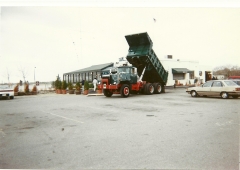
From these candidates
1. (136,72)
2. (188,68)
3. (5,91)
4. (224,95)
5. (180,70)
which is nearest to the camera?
(224,95)

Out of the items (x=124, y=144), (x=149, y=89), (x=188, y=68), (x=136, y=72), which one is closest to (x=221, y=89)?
(x=149, y=89)

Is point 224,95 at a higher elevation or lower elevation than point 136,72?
lower

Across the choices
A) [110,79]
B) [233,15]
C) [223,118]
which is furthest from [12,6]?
[110,79]

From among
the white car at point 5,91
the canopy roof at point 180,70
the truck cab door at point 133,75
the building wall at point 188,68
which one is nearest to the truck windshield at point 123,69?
the truck cab door at point 133,75

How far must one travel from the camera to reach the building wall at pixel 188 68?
3456 cm

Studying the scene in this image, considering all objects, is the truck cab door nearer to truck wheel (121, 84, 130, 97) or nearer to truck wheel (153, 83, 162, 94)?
truck wheel (121, 84, 130, 97)

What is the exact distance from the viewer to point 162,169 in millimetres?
3373

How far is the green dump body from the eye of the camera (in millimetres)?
15617

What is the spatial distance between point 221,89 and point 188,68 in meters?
26.4

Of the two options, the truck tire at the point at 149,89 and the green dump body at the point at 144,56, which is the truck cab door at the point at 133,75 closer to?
the green dump body at the point at 144,56

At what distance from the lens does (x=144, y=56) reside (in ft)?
51.6

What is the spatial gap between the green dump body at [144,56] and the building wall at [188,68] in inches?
675

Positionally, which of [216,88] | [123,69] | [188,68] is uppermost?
[188,68]

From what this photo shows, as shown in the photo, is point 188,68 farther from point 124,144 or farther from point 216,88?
point 124,144
